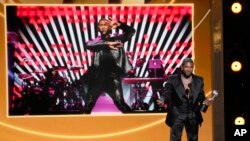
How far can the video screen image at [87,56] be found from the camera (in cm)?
133

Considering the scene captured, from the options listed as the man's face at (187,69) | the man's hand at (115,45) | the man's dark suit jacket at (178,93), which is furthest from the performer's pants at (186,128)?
the man's hand at (115,45)

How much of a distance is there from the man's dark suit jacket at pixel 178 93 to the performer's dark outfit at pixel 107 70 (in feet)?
0.51

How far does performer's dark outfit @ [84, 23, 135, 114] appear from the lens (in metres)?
1.36

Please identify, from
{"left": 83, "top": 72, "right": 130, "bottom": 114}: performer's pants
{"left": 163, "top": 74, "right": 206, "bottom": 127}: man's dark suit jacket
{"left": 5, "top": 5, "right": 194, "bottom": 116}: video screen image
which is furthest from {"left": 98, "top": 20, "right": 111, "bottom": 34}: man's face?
{"left": 163, "top": 74, "right": 206, "bottom": 127}: man's dark suit jacket

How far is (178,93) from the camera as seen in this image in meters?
1.27

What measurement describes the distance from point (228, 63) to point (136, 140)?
2.18 ft

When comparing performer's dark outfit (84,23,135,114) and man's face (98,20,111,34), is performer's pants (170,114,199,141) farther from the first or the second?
man's face (98,20,111,34)

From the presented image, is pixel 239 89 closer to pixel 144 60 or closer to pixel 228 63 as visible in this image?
pixel 228 63

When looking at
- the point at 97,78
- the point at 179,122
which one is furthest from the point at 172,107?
the point at 97,78

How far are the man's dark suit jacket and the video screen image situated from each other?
6cm

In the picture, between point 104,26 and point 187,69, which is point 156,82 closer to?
point 187,69

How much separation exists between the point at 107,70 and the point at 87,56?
0.29 feet

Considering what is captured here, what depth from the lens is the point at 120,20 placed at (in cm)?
136

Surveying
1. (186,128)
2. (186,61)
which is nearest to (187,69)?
(186,61)
